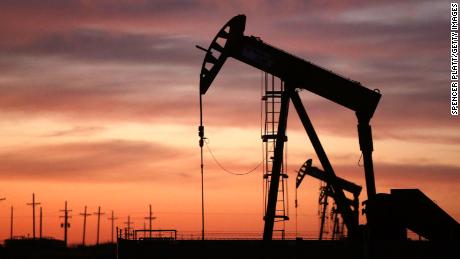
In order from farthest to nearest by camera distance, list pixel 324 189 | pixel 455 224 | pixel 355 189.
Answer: pixel 324 189
pixel 355 189
pixel 455 224

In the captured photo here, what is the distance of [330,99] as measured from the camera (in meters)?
40.6

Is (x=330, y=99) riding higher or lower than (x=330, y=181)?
higher

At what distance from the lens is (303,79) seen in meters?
40.5

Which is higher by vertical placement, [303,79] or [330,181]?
[303,79]

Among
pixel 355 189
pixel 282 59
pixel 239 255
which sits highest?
pixel 282 59

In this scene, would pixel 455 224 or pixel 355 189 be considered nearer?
pixel 455 224

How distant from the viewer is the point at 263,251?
38562 mm

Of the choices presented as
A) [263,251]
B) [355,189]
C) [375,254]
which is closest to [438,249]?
[375,254]

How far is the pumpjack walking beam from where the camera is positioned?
129 feet

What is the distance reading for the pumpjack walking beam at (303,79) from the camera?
129ft

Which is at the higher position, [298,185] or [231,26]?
[231,26]

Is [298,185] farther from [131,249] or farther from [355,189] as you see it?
[131,249]

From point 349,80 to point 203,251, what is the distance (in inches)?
377

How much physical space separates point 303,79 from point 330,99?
57.5 inches
